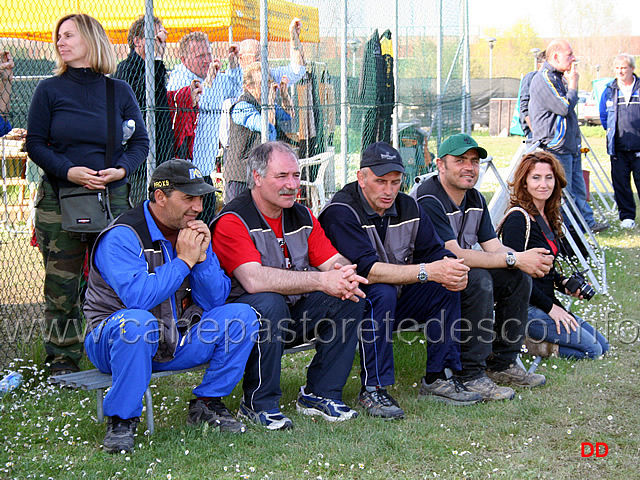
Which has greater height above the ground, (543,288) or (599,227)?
(543,288)

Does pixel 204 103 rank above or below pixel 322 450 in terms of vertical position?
above

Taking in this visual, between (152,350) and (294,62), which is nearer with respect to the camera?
(152,350)

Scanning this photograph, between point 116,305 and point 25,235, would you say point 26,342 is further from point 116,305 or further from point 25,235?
point 25,235

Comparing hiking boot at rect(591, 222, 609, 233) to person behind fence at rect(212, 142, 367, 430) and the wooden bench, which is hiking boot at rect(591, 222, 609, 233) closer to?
person behind fence at rect(212, 142, 367, 430)

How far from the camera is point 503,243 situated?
17.3ft

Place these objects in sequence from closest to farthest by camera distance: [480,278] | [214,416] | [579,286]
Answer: [214,416] < [480,278] < [579,286]

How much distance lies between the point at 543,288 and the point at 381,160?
1.70 metres

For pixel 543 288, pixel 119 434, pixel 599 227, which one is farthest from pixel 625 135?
pixel 119 434

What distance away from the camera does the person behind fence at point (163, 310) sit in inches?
141

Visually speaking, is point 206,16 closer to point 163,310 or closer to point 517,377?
point 163,310

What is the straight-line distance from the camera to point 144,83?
546 centimetres

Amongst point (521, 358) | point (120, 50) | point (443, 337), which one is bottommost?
point (521, 358)

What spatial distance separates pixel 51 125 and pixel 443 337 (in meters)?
2.72

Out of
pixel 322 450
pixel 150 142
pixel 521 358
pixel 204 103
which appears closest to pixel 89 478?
pixel 322 450
